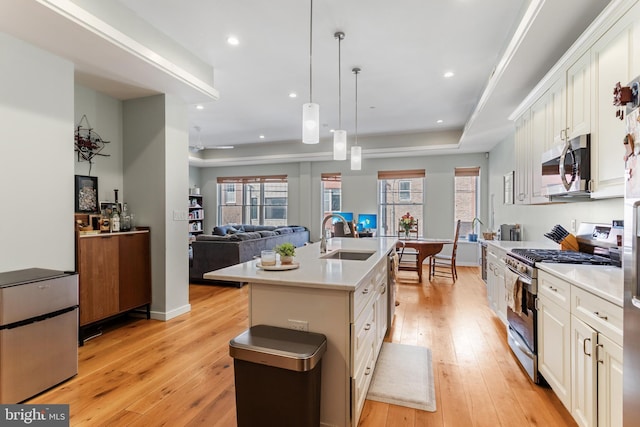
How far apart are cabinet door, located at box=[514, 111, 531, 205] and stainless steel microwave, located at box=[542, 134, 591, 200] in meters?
0.72

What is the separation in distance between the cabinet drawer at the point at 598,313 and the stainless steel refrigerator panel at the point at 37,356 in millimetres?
3331

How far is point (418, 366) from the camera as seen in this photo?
2527 millimetres

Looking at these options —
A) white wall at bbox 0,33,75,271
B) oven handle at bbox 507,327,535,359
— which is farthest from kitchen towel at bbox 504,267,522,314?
white wall at bbox 0,33,75,271

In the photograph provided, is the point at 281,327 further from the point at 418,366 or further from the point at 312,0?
the point at 312,0

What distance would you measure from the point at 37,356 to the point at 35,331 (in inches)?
7.0

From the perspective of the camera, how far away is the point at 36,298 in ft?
6.90

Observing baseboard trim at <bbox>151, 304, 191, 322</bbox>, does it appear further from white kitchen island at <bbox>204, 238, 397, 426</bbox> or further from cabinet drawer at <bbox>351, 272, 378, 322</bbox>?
cabinet drawer at <bbox>351, 272, 378, 322</bbox>

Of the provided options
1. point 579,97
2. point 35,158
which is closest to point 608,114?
point 579,97

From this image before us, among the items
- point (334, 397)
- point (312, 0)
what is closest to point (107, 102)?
point (312, 0)

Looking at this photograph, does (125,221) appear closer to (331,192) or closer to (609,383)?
(609,383)

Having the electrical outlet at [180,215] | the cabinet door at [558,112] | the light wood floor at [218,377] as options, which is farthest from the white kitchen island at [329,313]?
the electrical outlet at [180,215]

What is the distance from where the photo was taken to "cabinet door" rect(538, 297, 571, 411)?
181 cm

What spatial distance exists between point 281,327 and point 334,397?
479 mm

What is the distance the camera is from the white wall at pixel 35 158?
2352 millimetres
